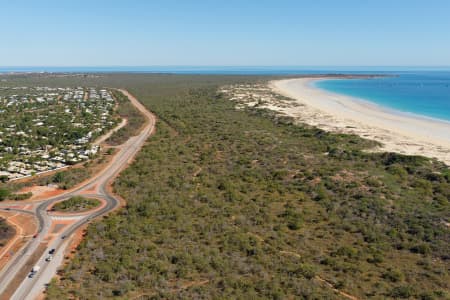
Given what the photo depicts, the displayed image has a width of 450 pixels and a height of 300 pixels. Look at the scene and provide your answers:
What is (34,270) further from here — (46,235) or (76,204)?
(76,204)

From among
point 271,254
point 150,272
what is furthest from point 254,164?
point 150,272

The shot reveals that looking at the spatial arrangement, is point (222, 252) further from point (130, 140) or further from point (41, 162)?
point (130, 140)

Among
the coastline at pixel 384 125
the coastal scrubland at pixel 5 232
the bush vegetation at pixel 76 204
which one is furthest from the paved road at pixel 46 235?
the coastline at pixel 384 125

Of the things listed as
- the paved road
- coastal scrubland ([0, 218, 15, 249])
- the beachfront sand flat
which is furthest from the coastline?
coastal scrubland ([0, 218, 15, 249])

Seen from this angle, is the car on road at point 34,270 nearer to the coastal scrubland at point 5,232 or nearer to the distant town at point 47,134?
the coastal scrubland at point 5,232

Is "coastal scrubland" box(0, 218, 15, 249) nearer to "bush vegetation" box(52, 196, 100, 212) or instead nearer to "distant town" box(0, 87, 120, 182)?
"bush vegetation" box(52, 196, 100, 212)

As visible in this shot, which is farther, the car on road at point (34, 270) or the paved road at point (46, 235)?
the car on road at point (34, 270)
